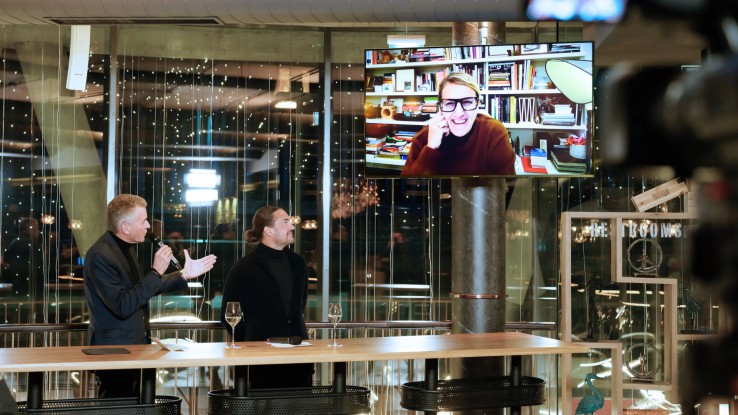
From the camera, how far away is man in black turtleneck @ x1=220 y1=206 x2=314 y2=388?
16.1 feet

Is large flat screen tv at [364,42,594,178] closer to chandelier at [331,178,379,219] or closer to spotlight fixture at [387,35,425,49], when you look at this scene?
spotlight fixture at [387,35,425,49]

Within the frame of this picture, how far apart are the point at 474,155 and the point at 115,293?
2.48m

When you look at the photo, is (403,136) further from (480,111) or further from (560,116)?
(560,116)

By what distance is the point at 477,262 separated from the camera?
609 centimetres

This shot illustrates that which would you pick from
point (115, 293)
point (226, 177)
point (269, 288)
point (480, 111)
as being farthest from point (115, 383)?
point (226, 177)

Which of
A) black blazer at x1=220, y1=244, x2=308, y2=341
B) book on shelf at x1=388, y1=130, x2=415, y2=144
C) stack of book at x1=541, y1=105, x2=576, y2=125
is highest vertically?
stack of book at x1=541, y1=105, x2=576, y2=125

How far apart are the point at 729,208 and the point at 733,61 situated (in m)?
0.11

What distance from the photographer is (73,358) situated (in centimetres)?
380

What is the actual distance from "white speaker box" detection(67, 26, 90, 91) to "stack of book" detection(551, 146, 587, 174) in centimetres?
307

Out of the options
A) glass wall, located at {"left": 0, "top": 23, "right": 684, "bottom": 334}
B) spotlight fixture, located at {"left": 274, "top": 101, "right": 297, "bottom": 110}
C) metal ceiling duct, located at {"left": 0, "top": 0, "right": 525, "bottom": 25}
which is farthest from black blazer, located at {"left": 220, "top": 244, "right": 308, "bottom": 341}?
spotlight fixture, located at {"left": 274, "top": 101, "right": 297, "bottom": 110}

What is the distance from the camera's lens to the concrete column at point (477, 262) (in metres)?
6.06

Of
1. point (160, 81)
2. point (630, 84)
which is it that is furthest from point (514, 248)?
point (630, 84)

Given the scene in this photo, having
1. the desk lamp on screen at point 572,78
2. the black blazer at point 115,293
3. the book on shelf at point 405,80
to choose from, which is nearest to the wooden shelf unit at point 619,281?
the desk lamp on screen at point 572,78

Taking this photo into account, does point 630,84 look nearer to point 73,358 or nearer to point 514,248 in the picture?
point 73,358
